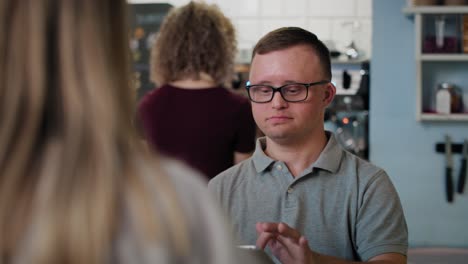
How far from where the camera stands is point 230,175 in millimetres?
1691

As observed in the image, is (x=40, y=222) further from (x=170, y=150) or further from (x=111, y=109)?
(x=170, y=150)

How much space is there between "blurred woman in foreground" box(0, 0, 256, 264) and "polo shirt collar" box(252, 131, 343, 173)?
0.94 metres

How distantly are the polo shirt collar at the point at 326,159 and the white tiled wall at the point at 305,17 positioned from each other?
3.76m

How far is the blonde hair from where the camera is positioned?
632 mm

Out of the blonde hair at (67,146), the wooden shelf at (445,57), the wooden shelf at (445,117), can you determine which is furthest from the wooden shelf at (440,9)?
the blonde hair at (67,146)

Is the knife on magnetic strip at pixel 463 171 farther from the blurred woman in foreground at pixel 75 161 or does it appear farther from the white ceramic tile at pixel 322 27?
the blurred woman in foreground at pixel 75 161

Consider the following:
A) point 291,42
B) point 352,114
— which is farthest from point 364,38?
point 291,42

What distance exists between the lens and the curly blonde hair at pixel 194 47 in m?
2.34

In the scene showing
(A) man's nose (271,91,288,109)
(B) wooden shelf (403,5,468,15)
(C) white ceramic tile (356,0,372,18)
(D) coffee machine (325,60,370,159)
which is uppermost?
(C) white ceramic tile (356,0,372,18)

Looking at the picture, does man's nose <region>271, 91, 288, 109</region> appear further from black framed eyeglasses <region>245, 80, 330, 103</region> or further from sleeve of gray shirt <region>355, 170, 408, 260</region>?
sleeve of gray shirt <region>355, 170, 408, 260</region>

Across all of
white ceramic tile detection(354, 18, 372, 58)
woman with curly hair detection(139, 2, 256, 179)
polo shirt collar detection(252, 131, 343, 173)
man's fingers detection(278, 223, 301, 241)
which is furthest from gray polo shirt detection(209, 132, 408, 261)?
white ceramic tile detection(354, 18, 372, 58)

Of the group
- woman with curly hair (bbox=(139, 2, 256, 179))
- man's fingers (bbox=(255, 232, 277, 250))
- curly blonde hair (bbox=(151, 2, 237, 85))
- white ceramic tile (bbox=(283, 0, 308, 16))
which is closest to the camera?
man's fingers (bbox=(255, 232, 277, 250))

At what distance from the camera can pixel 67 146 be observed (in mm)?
649

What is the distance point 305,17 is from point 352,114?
1264 mm
